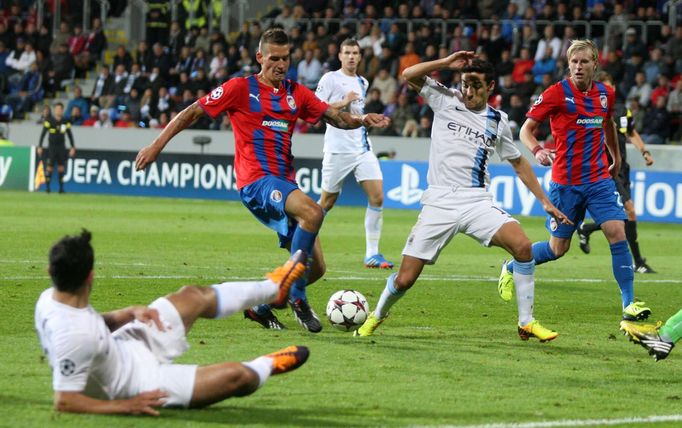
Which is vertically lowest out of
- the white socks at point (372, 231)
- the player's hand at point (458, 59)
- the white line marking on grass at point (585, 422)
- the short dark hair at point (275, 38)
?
the white socks at point (372, 231)

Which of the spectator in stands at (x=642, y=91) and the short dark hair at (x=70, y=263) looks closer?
the short dark hair at (x=70, y=263)

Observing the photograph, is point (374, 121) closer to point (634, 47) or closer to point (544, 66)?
point (544, 66)

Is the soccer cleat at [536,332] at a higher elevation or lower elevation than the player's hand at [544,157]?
lower

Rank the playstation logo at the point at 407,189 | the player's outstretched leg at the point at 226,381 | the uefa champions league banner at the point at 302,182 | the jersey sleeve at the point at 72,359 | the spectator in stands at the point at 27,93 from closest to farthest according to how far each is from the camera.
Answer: the jersey sleeve at the point at 72,359 < the player's outstretched leg at the point at 226,381 < the uefa champions league banner at the point at 302,182 < the playstation logo at the point at 407,189 < the spectator in stands at the point at 27,93

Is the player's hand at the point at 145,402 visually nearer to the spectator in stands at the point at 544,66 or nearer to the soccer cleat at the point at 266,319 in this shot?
the soccer cleat at the point at 266,319

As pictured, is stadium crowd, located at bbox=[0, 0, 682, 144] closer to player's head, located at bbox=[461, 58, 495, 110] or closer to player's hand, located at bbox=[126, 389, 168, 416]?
player's head, located at bbox=[461, 58, 495, 110]

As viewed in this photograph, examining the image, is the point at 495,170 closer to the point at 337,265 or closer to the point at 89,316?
the point at 337,265

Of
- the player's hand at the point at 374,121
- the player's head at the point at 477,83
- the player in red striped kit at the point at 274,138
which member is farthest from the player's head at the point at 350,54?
the player's head at the point at 477,83

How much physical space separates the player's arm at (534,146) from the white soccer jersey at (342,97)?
12.7 feet

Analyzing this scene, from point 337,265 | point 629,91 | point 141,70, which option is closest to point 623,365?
point 337,265

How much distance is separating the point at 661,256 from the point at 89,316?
41.0 feet

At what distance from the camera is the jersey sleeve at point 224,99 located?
9.45 m

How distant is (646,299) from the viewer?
39.8 feet

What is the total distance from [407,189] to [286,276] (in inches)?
731
